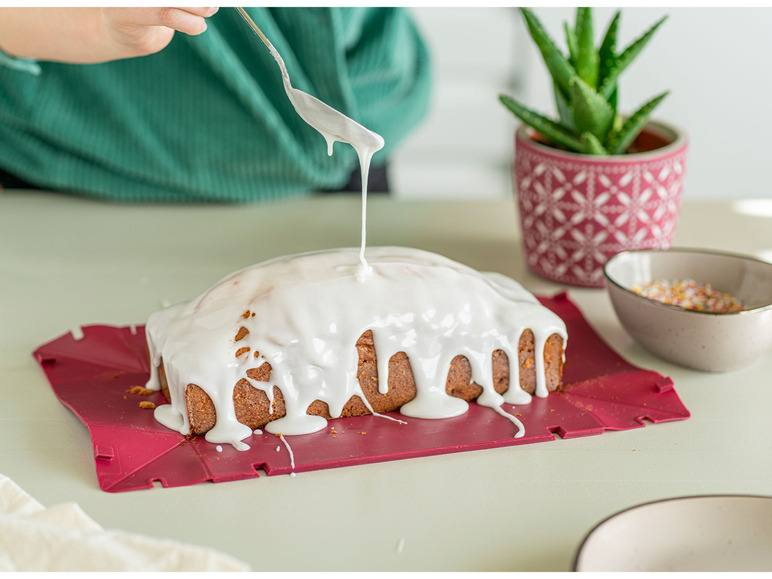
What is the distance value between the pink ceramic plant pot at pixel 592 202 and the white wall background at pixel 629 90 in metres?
1.49

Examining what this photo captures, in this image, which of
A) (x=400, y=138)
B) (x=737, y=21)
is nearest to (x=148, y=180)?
(x=400, y=138)

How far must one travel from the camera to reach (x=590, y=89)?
1.08m

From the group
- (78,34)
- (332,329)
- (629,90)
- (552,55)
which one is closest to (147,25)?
(78,34)

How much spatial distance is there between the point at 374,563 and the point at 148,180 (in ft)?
2.96

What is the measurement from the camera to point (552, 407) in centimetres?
89

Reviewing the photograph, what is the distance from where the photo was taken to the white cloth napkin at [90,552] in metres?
0.61

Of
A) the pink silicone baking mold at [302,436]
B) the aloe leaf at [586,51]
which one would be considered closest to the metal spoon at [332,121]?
the pink silicone baking mold at [302,436]

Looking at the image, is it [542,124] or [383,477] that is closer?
[383,477]

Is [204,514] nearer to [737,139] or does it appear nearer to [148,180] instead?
[148,180]

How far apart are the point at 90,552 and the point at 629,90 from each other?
7.67 ft

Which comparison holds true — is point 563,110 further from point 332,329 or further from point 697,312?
point 332,329

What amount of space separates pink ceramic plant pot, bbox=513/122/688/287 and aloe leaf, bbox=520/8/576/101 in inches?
3.7

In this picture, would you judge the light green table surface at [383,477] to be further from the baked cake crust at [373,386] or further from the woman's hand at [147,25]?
the woman's hand at [147,25]

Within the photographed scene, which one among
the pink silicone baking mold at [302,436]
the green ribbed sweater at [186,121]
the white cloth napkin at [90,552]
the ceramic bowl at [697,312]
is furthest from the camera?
the green ribbed sweater at [186,121]
